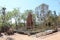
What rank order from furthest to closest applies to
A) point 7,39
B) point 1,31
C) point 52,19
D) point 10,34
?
point 52,19
point 1,31
point 10,34
point 7,39

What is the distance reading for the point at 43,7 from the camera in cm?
3778

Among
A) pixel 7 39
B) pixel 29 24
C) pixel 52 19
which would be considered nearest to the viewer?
pixel 7 39


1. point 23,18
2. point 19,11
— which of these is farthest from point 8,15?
point 23,18

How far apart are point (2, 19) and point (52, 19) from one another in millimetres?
11253

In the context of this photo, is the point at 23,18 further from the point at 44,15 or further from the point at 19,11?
the point at 44,15

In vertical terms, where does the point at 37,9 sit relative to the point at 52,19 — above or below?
above

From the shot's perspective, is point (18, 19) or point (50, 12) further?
point (18, 19)

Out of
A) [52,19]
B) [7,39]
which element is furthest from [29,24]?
[7,39]

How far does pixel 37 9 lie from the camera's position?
38562 millimetres

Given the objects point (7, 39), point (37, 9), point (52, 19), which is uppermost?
point (37, 9)

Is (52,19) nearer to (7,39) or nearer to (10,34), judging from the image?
(10,34)

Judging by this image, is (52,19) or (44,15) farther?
(44,15)

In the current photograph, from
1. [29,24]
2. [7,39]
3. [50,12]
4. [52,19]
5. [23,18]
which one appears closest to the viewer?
[7,39]

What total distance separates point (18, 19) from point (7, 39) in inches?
843
